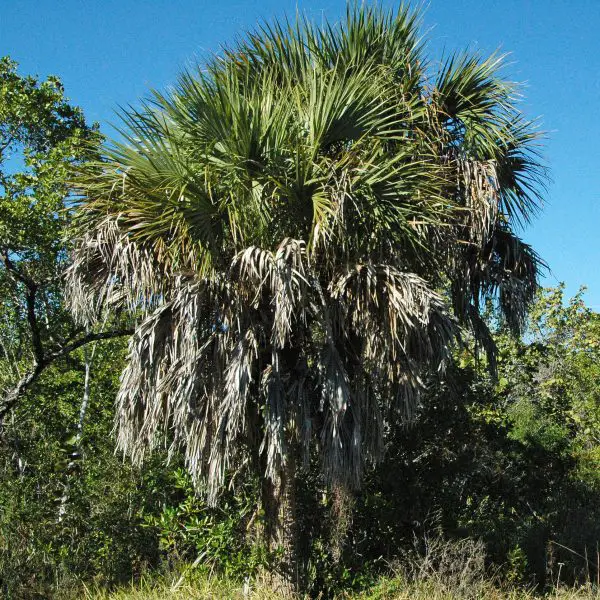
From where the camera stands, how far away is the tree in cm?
878

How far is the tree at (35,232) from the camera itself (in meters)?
8.78

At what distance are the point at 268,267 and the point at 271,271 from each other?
0.05 meters

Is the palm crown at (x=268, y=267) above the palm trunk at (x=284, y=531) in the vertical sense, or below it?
above

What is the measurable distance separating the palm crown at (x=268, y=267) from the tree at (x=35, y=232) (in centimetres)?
111

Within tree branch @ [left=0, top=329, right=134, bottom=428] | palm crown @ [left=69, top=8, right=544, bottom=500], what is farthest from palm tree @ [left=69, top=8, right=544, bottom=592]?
tree branch @ [left=0, top=329, right=134, bottom=428]

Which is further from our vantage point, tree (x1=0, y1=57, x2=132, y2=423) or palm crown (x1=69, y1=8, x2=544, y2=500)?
tree (x1=0, y1=57, x2=132, y2=423)

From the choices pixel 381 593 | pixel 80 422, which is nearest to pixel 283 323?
pixel 381 593

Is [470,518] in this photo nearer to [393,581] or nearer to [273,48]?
[393,581]

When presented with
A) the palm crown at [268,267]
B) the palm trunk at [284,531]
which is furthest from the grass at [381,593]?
the palm crown at [268,267]

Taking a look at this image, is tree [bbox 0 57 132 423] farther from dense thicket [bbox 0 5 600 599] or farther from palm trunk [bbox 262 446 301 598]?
palm trunk [bbox 262 446 301 598]

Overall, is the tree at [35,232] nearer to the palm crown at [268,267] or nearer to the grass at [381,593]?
the palm crown at [268,267]

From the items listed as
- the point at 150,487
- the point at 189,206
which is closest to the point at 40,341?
the point at 150,487

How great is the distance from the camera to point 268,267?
254 inches

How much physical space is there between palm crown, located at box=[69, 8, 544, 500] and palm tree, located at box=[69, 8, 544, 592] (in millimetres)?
19
